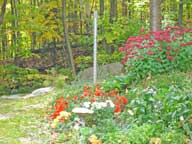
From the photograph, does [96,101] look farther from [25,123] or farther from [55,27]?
[55,27]

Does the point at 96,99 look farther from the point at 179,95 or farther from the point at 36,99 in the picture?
the point at 36,99

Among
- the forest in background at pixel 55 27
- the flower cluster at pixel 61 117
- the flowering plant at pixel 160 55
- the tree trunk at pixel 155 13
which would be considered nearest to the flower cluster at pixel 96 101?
the flower cluster at pixel 61 117

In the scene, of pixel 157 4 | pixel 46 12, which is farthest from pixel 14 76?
pixel 157 4

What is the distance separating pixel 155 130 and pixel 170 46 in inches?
96.8

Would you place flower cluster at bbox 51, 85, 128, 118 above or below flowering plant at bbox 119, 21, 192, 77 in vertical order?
below

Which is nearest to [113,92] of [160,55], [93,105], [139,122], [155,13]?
[93,105]

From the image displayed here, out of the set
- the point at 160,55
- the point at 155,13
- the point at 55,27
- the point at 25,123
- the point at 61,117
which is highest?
the point at 155,13

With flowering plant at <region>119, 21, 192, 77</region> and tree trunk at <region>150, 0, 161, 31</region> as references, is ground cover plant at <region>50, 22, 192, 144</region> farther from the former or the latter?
tree trunk at <region>150, 0, 161, 31</region>

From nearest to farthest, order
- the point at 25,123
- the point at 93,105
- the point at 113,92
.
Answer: the point at 93,105
the point at 25,123
the point at 113,92

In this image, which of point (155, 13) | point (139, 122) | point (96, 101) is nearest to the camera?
point (139, 122)

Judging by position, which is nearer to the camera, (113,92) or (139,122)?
(139,122)

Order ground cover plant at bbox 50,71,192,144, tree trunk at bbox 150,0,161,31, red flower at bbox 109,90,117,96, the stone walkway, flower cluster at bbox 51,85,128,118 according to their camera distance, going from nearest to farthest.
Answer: ground cover plant at bbox 50,71,192,144 → the stone walkway → flower cluster at bbox 51,85,128,118 → red flower at bbox 109,90,117,96 → tree trunk at bbox 150,0,161,31

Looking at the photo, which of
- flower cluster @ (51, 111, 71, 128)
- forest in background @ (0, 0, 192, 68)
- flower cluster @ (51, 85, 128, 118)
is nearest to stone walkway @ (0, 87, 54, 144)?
flower cluster @ (51, 111, 71, 128)

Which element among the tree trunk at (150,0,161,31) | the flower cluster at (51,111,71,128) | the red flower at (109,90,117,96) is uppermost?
the tree trunk at (150,0,161,31)
